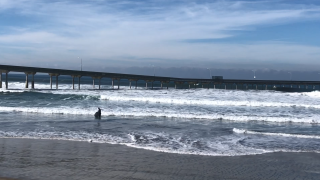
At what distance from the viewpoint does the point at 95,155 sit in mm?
8469

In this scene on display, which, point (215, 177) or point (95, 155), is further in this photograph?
point (95, 155)

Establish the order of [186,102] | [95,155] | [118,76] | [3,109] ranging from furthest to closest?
[118,76]
[186,102]
[3,109]
[95,155]

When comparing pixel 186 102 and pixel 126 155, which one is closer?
pixel 126 155

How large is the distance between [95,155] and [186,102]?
21588mm

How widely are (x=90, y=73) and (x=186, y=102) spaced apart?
3074 centimetres

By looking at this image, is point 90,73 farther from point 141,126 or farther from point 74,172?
point 74,172

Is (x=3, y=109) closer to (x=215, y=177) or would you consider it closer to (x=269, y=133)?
(x=269, y=133)

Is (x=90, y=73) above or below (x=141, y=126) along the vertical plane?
above

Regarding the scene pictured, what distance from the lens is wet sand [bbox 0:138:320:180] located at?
6.65m

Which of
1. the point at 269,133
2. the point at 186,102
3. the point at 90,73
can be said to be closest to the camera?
the point at 269,133

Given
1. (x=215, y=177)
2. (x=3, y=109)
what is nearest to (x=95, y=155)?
(x=215, y=177)

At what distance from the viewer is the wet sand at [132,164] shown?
6.65 m

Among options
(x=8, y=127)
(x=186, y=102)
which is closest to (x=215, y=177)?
(x=8, y=127)

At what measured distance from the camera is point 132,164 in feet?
24.8
